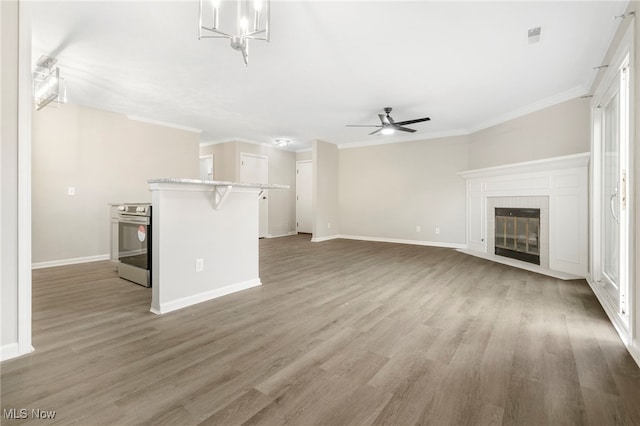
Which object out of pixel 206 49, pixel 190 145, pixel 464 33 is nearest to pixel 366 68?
pixel 464 33

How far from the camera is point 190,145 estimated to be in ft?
19.9

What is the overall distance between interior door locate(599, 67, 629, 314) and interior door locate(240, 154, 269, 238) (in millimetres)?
6127

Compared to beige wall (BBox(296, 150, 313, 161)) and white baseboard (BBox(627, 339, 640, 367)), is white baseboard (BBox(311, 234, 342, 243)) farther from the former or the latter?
white baseboard (BBox(627, 339, 640, 367))

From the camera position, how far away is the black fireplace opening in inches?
168

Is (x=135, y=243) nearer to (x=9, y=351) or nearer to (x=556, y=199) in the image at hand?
(x=9, y=351)

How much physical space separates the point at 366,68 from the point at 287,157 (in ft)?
17.0

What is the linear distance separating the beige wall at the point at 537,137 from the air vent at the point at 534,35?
178cm

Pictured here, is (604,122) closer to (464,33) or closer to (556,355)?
(464,33)

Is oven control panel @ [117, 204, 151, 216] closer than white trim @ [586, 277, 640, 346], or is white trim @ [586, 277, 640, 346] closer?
white trim @ [586, 277, 640, 346]

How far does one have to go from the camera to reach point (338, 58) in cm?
306

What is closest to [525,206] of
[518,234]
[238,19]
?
[518,234]

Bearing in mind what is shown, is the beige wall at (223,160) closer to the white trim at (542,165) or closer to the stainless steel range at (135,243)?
the stainless steel range at (135,243)

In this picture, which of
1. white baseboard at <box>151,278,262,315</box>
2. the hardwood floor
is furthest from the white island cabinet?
the hardwood floor

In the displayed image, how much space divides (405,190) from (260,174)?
3.72 m
